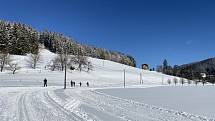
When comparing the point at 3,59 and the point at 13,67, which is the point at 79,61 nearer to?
the point at 13,67

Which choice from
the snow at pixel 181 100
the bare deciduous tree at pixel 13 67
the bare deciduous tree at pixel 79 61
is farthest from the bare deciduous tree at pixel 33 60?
the snow at pixel 181 100

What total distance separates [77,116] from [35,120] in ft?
6.82

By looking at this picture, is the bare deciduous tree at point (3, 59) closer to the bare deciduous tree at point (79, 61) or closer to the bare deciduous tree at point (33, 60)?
the bare deciduous tree at point (33, 60)

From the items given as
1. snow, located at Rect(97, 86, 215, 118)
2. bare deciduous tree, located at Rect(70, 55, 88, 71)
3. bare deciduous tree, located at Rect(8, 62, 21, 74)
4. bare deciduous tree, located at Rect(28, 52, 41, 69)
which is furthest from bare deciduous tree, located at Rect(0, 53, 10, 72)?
snow, located at Rect(97, 86, 215, 118)

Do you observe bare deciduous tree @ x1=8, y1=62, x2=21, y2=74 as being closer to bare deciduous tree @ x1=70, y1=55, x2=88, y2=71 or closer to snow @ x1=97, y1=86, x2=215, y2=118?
bare deciduous tree @ x1=70, y1=55, x2=88, y2=71

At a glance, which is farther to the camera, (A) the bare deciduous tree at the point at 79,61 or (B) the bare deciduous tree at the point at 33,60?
(A) the bare deciduous tree at the point at 79,61

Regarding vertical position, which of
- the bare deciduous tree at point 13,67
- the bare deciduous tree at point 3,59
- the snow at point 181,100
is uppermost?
the bare deciduous tree at point 3,59

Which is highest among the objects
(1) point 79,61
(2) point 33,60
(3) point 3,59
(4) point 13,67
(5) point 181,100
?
(1) point 79,61

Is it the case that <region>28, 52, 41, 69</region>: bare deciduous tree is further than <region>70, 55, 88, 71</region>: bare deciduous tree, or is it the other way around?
<region>70, 55, 88, 71</region>: bare deciduous tree

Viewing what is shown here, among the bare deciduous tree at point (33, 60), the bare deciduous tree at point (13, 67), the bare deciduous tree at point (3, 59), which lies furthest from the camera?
the bare deciduous tree at point (33, 60)

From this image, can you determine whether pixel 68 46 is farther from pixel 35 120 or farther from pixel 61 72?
pixel 35 120

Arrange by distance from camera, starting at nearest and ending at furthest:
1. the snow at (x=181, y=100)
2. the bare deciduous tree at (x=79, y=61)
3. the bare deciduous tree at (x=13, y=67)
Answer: the snow at (x=181, y=100) → the bare deciduous tree at (x=13, y=67) → the bare deciduous tree at (x=79, y=61)

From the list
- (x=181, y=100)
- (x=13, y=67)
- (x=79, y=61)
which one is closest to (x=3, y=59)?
(x=13, y=67)

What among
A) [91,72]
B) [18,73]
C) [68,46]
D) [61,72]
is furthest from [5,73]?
[68,46]
